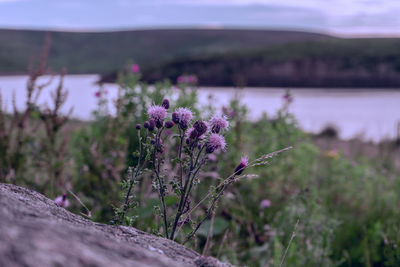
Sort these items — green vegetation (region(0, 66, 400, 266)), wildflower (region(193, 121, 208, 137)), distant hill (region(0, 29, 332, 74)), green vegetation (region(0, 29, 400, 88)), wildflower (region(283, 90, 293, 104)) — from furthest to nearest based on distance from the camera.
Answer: distant hill (region(0, 29, 332, 74)) < green vegetation (region(0, 29, 400, 88)) < wildflower (region(283, 90, 293, 104)) < green vegetation (region(0, 66, 400, 266)) < wildflower (region(193, 121, 208, 137))

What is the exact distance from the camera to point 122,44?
89062mm

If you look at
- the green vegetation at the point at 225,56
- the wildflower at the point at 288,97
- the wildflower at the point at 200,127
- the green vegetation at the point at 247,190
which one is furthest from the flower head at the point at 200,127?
the green vegetation at the point at 225,56

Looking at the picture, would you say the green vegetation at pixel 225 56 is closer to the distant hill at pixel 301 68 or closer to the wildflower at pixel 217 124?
the distant hill at pixel 301 68

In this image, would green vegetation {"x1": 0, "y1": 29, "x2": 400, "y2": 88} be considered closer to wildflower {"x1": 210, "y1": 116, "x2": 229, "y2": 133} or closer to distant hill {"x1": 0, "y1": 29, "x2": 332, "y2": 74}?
distant hill {"x1": 0, "y1": 29, "x2": 332, "y2": 74}

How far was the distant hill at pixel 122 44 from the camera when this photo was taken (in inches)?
3174

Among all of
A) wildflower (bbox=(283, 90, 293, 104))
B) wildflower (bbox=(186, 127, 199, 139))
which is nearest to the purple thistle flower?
wildflower (bbox=(186, 127, 199, 139))

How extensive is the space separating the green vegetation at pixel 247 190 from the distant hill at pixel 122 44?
246 feet

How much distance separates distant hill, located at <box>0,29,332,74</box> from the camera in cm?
8062

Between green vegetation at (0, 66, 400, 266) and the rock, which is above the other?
the rock

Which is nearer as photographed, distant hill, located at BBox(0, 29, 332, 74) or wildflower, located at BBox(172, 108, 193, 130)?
wildflower, located at BBox(172, 108, 193, 130)

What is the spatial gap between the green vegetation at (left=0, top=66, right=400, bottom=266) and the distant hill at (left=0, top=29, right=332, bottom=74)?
2952 inches

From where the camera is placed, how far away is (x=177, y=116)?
1.56 m

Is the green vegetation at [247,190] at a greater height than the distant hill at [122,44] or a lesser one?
lesser

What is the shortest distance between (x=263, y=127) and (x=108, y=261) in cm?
396
